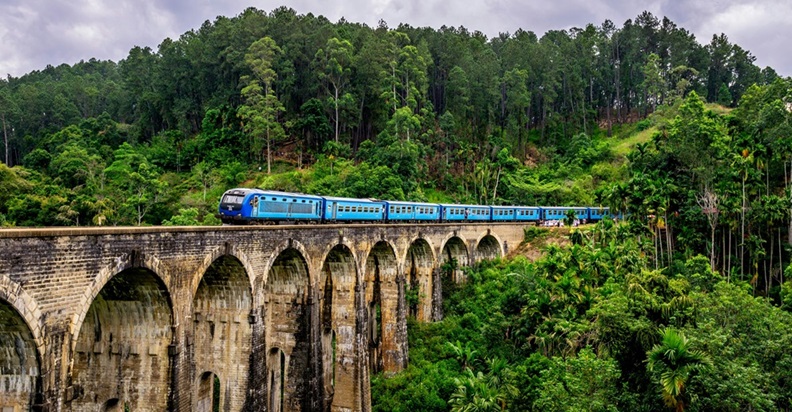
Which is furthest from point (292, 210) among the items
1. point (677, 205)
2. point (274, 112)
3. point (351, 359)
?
point (274, 112)

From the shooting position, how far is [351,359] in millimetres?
27203

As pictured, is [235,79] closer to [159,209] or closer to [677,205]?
[159,209]

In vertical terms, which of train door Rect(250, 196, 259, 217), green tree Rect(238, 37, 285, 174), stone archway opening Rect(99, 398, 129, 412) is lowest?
stone archway opening Rect(99, 398, 129, 412)

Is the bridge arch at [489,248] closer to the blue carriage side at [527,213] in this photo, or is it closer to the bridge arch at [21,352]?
the blue carriage side at [527,213]

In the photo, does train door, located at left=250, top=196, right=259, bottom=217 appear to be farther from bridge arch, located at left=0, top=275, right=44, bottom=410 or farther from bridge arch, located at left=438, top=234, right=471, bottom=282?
bridge arch, located at left=438, top=234, right=471, bottom=282

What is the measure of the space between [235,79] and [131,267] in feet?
184

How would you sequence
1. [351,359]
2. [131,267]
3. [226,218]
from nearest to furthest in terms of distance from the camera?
[131,267] → [226,218] → [351,359]

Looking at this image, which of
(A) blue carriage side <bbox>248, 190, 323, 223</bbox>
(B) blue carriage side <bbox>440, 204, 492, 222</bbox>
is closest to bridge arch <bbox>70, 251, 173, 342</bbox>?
(A) blue carriage side <bbox>248, 190, 323, 223</bbox>

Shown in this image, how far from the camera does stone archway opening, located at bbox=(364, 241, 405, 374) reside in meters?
31.9

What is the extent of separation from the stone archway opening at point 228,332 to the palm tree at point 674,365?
1370cm

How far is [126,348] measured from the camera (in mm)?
15328

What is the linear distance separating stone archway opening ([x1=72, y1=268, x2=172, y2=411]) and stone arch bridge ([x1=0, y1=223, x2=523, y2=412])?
35 millimetres

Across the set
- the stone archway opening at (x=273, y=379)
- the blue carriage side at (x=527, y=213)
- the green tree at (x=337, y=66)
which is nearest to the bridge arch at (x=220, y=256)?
the stone archway opening at (x=273, y=379)

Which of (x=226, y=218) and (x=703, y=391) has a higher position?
(x=226, y=218)
